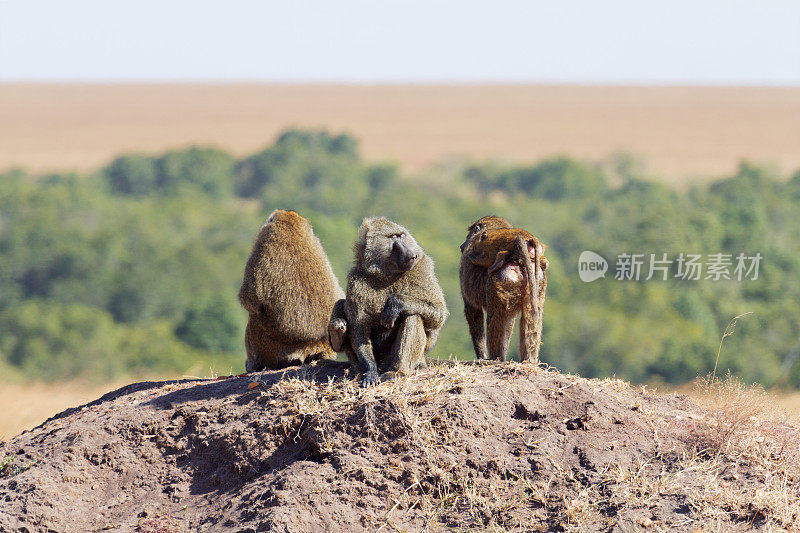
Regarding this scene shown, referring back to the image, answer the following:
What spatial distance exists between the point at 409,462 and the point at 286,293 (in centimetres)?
242

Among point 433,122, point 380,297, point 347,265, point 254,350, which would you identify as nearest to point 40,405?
point 254,350

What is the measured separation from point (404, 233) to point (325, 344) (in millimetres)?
1915

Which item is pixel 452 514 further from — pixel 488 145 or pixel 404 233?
pixel 488 145

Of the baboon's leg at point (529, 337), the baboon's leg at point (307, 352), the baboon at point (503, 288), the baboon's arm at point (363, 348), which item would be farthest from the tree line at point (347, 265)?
the baboon's arm at point (363, 348)

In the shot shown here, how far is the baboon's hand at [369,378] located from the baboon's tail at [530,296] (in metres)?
1.44

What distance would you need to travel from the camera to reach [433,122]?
13238cm

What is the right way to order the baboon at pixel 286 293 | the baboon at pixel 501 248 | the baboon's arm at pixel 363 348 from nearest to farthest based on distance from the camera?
the baboon's arm at pixel 363 348, the baboon at pixel 501 248, the baboon at pixel 286 293

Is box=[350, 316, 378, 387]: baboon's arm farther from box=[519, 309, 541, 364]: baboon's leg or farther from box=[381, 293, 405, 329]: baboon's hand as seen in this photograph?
box=[519, 309, 541, 364]: baboon's leg

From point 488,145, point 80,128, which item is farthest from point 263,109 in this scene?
point 488,145

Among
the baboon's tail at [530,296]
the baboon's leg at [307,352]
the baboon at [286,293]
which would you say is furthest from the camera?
the baboon's leg at [307,352]

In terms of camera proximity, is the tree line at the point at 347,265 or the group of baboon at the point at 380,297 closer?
the group of baboon at the point at 380,297

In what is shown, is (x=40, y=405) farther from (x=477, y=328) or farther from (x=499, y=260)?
(x=499, y=260)

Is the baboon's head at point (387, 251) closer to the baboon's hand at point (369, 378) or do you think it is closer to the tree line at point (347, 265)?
the baboon's hand at point (369, 378)

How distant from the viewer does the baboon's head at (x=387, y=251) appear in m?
6.55
